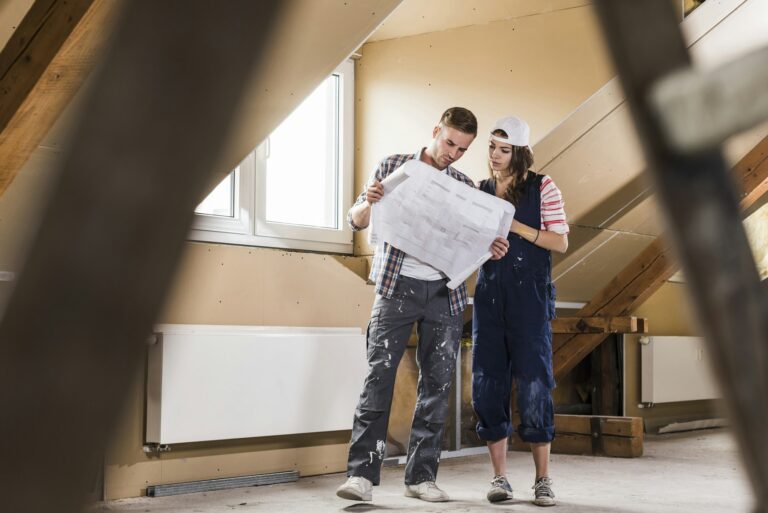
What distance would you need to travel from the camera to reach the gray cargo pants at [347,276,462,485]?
245 centimetres

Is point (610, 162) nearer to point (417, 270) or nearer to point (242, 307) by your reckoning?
point (417, 270)

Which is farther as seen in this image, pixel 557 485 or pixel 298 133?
pixel 298 133

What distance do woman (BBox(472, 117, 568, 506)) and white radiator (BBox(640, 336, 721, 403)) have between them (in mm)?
2264

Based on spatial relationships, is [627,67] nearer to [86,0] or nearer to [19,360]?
[19,360]

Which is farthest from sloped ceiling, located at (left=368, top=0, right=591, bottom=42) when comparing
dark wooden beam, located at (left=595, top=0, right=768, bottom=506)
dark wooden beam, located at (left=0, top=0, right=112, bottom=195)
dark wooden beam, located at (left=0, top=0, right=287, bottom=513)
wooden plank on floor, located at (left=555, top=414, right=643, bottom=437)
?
dark wooden beam, located at (left=0, top=0, right=287, bottom=513)

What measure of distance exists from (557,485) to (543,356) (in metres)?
0.64

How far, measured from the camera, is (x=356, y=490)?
95.4 inches

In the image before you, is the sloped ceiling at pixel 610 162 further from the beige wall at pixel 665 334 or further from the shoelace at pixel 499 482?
the shoelace at pixel 499 482

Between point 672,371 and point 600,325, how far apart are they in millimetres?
1047

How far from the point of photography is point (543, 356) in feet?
8.27

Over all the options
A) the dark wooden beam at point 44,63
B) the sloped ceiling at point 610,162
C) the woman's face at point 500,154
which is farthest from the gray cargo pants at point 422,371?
the dark wooden beam at point 44,63

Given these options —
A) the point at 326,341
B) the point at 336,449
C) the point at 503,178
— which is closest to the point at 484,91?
the point at 503,178

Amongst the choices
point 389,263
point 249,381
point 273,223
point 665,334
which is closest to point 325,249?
point 273,223

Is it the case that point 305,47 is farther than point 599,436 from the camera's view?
No
